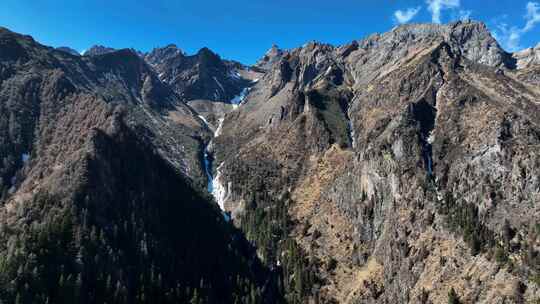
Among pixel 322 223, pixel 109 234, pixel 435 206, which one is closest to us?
pixel 435 206

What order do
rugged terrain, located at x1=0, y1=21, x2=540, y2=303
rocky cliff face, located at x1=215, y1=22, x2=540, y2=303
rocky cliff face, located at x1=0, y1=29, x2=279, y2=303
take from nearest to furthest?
1. rocky cliff face, located at x1=215, y1=22, x2=540, y2=303
2. rugged terrain, located at x1=0, y1=21, x2=540, y2=303
3. rocky cliff face, located at x1=0, y1=29, x2=279, y2=303

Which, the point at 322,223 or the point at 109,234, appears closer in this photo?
the point at 109,234

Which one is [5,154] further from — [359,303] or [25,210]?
[359,303]

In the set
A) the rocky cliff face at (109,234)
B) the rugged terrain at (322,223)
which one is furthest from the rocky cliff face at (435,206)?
the rocky cliff face at (109,234)

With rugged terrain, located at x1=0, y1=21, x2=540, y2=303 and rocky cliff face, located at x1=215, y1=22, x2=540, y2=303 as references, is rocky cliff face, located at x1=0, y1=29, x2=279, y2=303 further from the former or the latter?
rocky cliff face, located at x1=215, y1=22, x2=540, y2=303

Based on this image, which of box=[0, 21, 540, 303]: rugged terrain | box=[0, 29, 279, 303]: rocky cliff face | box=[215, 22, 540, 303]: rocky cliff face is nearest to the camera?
box=[215, 22, 540, 303]: rocky cliff face

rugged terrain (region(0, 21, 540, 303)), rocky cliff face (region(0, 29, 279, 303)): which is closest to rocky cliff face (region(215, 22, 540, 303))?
rugged terrain (region(0, 21, 540, 303))

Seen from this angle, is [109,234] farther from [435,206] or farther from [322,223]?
[435,206]

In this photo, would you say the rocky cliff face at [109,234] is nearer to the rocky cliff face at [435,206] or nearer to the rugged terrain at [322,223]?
the rugged terrain at [322,223]

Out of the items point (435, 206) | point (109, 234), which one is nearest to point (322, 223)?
point (435, 206)

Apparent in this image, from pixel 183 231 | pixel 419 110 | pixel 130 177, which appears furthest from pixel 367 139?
pixel 130 177

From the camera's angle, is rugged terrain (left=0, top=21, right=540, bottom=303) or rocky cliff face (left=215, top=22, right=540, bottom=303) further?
rugged terrain (left=0, top=21, right=540, bottom=303)
